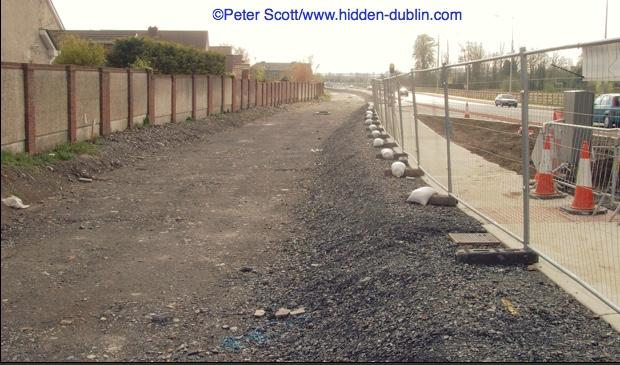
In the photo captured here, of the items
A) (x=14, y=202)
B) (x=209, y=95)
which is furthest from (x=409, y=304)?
(x=209, y=95)

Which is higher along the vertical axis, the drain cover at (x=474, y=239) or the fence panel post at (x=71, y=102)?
the fence panel post at (x=71, y=102)

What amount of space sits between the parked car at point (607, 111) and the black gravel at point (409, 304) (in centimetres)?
160

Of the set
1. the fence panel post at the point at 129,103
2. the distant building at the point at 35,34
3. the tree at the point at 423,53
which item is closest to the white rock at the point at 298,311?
the fence panel post at the point at 129,103

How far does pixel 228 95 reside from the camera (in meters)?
31.8

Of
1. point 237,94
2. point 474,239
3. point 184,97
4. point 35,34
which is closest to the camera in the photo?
point 474,239

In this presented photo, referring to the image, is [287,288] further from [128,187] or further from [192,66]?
[192,66]

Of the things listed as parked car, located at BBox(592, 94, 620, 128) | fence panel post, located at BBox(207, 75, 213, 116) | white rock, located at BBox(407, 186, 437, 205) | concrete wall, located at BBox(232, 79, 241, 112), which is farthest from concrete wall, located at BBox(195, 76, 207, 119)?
parked car, located at BBox(592, 94, 620, 128)

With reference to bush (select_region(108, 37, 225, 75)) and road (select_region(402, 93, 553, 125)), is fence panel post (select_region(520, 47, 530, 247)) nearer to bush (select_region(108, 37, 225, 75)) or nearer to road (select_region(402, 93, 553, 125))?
road (select_region(402, 93, 553, 125))

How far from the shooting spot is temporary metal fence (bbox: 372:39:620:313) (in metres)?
5.24

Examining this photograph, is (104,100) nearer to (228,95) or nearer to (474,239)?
(474,239)

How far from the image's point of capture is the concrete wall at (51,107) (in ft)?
38.8

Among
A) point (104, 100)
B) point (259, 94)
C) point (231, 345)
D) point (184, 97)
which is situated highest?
point (259, 94)

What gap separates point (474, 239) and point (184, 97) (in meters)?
19.0

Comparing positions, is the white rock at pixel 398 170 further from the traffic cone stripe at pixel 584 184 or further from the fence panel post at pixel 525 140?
the fence panel post at pixel 525 140
